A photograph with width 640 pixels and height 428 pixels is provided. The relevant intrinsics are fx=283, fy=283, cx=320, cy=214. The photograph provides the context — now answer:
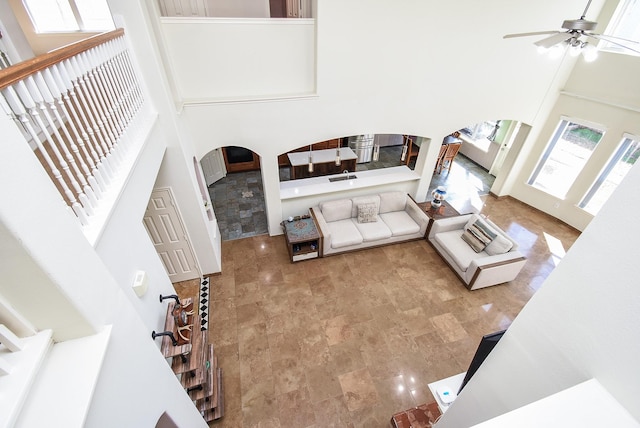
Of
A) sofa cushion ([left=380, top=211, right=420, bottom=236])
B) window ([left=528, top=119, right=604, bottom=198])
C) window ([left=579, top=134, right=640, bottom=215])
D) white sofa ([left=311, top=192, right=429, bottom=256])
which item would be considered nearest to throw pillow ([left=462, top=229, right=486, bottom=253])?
white sofa ([left=311, top=192, right=429, bottom=256])

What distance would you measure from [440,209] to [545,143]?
9.74ft

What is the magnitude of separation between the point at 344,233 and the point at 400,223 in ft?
3.94

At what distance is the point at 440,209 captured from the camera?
5801mm

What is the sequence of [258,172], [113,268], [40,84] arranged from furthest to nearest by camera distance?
1. [258,172]
2. [113,268]
3. [40,84]

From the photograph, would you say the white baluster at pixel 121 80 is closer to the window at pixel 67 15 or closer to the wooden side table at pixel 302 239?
the window at pixel 67 15

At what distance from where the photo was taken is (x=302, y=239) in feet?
16.8

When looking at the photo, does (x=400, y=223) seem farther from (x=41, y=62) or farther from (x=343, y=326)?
(x=41, y=62)

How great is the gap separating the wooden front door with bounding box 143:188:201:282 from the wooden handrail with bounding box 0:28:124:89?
2.23 m

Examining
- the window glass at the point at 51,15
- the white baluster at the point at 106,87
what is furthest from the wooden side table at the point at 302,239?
the window glass at the point at 51,15

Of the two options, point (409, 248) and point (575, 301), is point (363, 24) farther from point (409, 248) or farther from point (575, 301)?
point (575, 301)

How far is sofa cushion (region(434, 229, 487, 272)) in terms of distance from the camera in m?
4.98

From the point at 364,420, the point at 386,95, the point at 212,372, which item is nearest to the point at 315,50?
the point at 386,95

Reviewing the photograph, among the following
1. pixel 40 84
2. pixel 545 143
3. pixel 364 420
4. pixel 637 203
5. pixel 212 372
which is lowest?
pixel 364 420

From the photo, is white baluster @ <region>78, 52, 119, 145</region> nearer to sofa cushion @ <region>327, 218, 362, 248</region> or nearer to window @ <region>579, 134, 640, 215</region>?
sofa cushion @ <region>327, 218, 362, 248</region>
